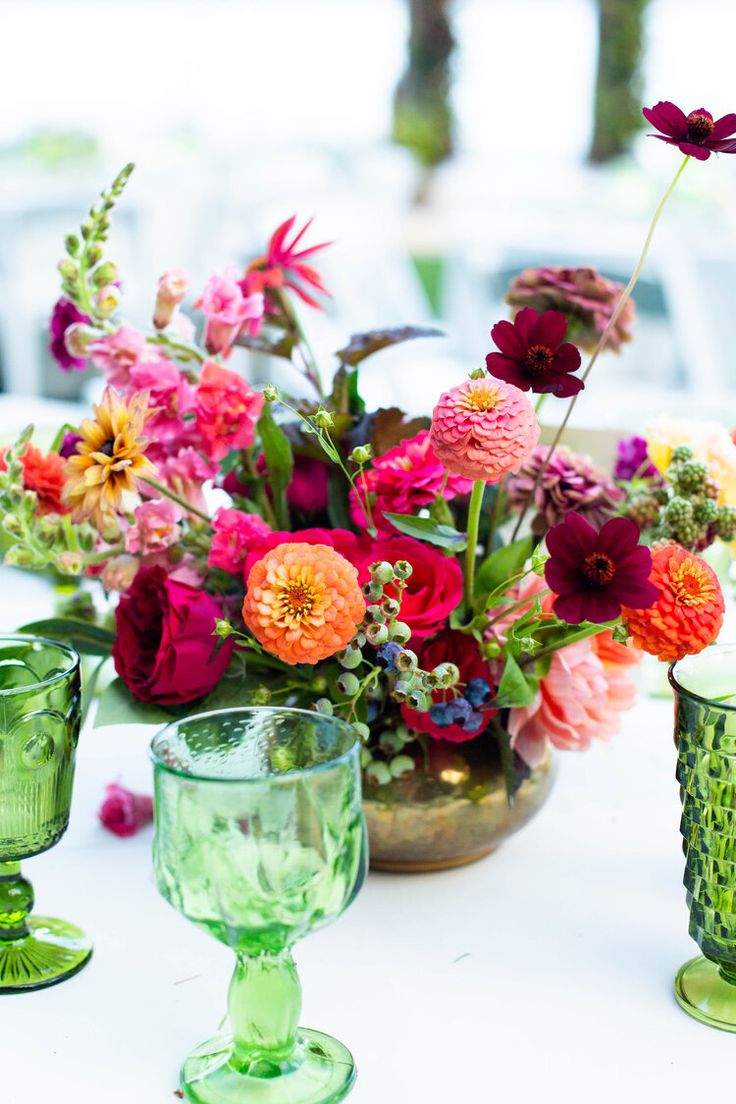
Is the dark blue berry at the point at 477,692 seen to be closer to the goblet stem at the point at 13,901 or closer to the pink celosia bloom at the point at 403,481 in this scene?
the pink celosia bloom at the point at 403,481

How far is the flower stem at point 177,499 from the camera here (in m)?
0.72

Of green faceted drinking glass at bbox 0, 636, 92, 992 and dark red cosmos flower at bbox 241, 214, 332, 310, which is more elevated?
dark red cosmos flower at bbox 241, 214, 332, 310

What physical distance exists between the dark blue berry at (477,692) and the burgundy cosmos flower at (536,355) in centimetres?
17

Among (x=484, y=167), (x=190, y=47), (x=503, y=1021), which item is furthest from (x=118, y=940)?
(x=190, y=47)

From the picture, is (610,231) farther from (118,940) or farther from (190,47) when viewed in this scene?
(190,47)

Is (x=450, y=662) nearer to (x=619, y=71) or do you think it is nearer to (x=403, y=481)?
(x=403, y=481)

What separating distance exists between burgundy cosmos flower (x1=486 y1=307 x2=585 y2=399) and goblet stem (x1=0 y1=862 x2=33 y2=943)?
382 millimetres

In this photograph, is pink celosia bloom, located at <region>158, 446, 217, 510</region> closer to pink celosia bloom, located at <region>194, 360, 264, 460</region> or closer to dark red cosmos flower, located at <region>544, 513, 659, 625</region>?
pink celosia bloom, located at <region>194, 360, 264, 460</region>

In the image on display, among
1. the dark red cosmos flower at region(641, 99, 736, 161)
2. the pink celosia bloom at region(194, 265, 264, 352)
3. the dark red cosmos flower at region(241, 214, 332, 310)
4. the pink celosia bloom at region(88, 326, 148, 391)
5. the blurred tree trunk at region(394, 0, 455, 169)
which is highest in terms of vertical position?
the blurred tree trunk at region(394, 0, 455, 169)

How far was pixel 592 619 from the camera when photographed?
621 millimetres

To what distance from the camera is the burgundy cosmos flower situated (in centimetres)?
65

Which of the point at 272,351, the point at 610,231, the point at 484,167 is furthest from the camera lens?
the point at 484,167

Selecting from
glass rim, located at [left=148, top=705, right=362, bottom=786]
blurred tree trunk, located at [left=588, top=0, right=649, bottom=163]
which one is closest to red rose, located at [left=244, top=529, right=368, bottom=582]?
glass rim, located at [left=148, top=705, right=362, bottom=786]

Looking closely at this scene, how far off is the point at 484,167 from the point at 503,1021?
11.4 meters
